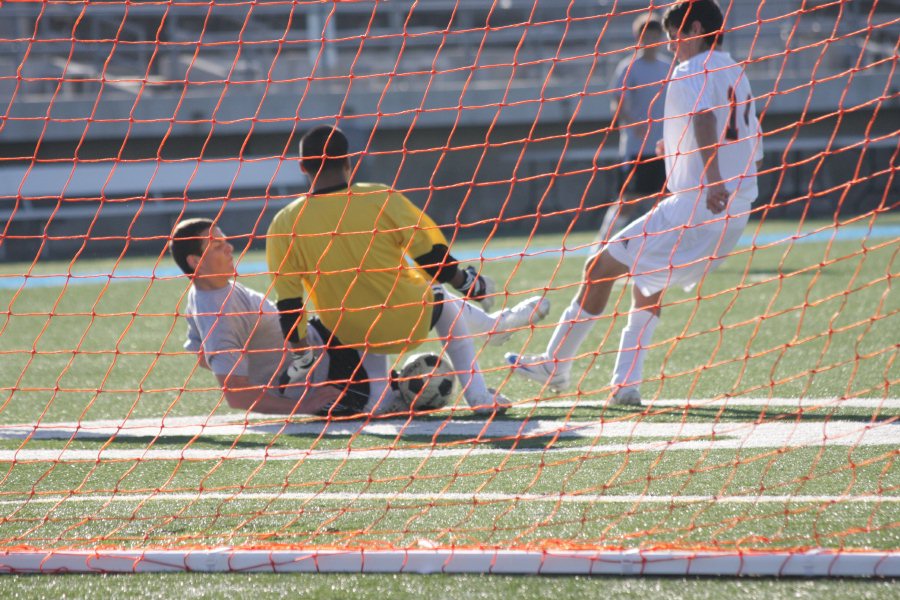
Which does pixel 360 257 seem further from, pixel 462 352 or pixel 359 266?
pixel 462 352

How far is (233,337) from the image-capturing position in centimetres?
511

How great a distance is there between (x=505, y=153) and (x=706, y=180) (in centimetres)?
1429

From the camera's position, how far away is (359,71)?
20922mm

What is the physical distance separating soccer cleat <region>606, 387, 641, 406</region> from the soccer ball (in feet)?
2.35

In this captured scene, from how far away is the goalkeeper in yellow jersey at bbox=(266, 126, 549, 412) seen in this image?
197 inches

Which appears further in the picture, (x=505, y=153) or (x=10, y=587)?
(x=505, y=153)

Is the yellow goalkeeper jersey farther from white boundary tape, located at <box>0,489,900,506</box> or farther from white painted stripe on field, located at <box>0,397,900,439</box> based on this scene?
white boundary tape, located at <box>0,489,900,506</box>

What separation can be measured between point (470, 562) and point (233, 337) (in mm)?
2401

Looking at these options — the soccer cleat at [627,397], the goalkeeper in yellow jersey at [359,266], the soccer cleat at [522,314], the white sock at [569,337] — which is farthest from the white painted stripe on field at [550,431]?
the soccer cleat at [522,314]

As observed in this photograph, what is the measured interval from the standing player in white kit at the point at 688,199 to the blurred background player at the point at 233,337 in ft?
2.97

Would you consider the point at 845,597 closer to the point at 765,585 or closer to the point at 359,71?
the point at 765,585

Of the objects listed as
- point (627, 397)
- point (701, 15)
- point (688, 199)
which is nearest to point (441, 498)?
point (627, 397)

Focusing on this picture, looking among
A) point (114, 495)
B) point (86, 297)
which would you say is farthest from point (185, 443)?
point (86, 297)

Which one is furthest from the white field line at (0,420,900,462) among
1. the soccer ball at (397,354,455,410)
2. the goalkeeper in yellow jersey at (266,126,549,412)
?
the goalkeeper in yellow jersey at (266,126,549,412)
